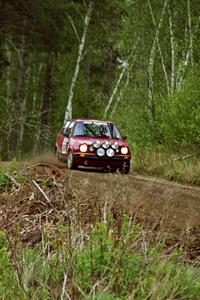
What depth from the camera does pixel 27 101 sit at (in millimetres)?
47438

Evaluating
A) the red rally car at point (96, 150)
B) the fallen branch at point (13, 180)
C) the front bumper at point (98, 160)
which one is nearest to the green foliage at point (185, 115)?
the red rally car at point (96, 150)

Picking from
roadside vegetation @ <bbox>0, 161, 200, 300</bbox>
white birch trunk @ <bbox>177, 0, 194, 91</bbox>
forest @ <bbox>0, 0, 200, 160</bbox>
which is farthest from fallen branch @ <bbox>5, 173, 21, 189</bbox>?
white birch trunk @ <bbox>177, 0, 194, 91</bbox>

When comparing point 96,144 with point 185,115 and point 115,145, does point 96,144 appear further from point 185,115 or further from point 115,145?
point 185,115

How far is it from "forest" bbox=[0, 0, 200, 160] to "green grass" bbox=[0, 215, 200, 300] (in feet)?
22.8

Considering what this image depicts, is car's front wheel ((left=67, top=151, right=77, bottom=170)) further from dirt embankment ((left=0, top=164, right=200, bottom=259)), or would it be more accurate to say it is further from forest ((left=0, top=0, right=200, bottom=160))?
dirt embankment ((left=0, top=164, right=200, bottom=259))

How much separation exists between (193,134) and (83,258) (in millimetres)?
10764

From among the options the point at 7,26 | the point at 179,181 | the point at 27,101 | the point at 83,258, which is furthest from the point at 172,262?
the point at 27,101

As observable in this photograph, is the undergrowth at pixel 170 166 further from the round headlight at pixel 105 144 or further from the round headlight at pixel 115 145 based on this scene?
the round headlight at pixel 105 144

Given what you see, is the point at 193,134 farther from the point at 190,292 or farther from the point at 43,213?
the point at 190,292

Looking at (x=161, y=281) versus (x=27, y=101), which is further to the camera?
(x=27, y=101)

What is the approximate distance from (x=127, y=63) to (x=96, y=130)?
13285mm

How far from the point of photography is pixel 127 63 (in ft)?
100

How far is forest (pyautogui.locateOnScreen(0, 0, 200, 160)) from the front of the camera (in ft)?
57.1

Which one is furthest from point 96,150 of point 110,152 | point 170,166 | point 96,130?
point 170,166
